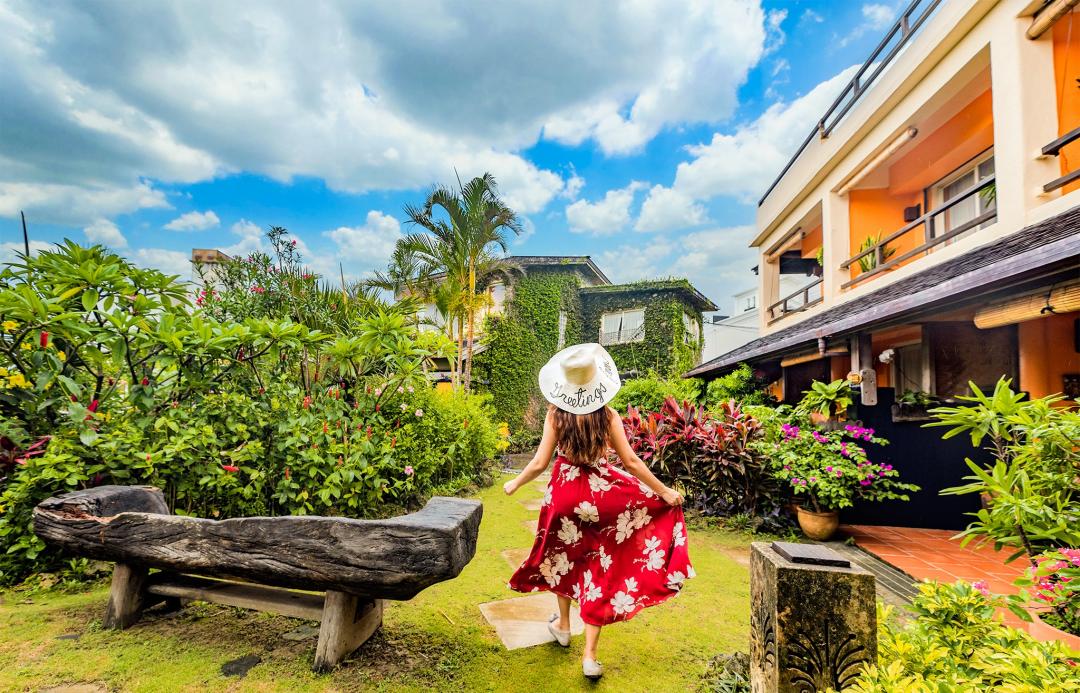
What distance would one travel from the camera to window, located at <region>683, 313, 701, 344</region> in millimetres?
17067

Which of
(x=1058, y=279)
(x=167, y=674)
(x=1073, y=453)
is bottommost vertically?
(x=167, y=674)

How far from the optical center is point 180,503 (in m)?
3.55

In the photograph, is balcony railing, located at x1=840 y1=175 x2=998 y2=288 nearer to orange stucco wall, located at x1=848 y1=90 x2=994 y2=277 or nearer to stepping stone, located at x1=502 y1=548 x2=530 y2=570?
orange stucco wall, located at x1=848 y1=90 x2=994 y2=277

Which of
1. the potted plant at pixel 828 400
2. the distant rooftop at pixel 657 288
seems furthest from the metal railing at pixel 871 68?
the distant rooftop at pixel 657 288

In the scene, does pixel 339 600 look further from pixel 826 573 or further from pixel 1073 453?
pixel 1073 453

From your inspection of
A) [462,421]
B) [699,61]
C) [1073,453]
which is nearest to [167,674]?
[1073,453]

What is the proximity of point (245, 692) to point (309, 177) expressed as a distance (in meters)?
16.2

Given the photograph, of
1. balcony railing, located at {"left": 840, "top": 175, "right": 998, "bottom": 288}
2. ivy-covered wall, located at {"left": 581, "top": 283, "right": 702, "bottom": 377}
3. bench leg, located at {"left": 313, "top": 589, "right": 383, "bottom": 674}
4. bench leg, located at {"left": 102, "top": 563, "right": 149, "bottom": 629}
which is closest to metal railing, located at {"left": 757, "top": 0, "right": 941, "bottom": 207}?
balcony railing, located at {"left": 840, "top": 175, "right": 998, "bottom": 288}

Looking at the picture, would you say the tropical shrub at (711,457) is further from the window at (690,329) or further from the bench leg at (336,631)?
the window at (690,329)

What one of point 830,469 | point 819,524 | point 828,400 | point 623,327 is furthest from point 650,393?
point 623,327

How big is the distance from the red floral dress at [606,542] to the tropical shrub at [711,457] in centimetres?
302

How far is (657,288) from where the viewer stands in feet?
54.7

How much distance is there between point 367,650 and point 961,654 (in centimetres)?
259

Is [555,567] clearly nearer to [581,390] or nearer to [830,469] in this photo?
[581,390]
